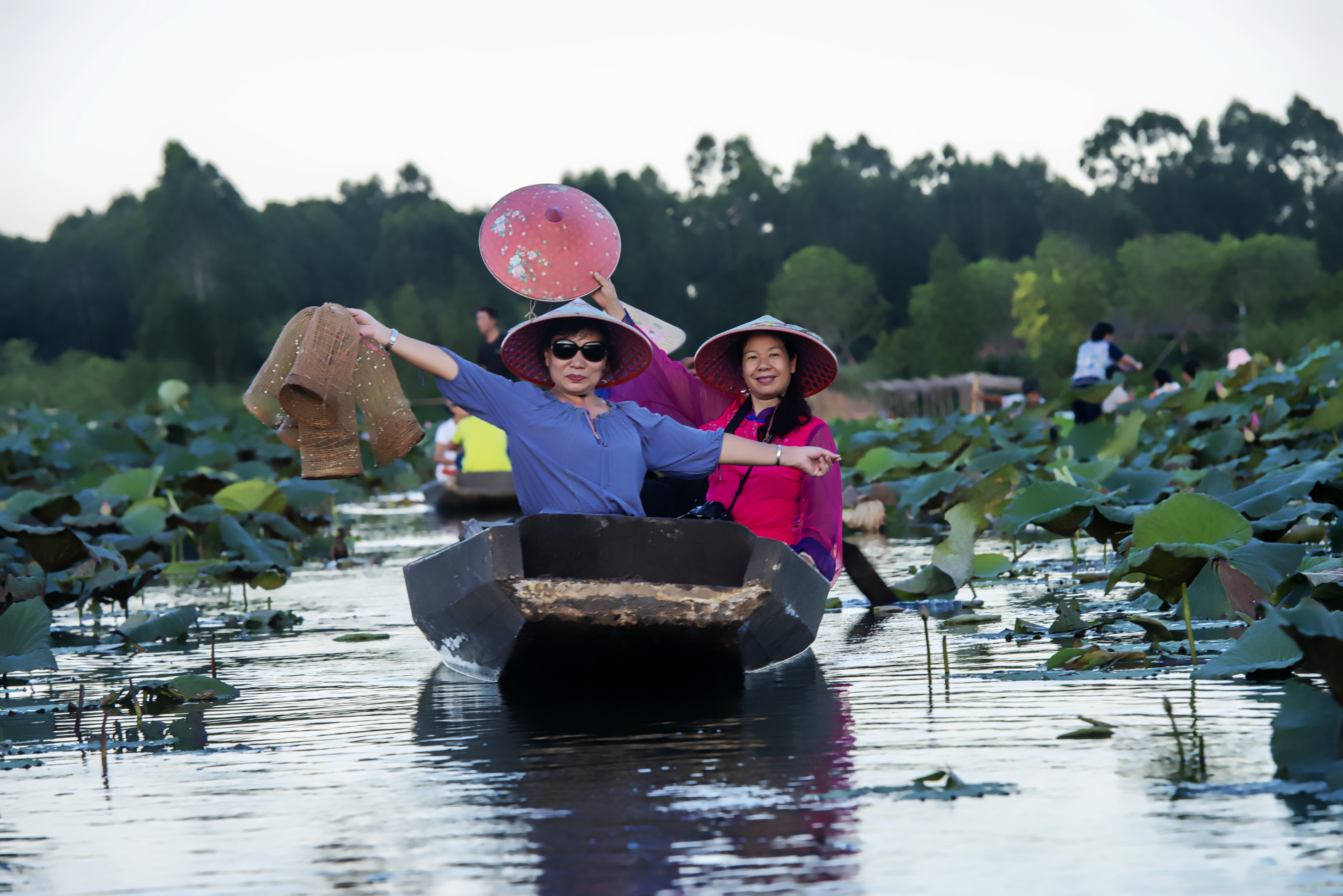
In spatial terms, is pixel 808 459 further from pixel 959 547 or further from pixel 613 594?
pixel 959 547

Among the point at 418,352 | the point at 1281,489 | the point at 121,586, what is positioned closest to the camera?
the point at 418,352

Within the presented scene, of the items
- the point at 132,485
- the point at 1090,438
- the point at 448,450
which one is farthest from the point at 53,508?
the point at 448,450

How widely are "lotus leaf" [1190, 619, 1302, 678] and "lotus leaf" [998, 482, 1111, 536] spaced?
5.01 feet

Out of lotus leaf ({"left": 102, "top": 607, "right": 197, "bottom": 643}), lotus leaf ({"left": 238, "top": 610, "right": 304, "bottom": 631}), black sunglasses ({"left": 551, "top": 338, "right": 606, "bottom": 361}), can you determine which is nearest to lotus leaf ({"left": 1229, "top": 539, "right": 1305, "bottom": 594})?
black sunglasses ({"left": 551, "top": 338, "right": 606, "bottom": 361})

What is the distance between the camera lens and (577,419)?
4371mm

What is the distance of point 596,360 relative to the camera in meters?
4.43

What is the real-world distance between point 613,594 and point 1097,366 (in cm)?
1121

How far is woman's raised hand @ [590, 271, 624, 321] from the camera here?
5453 millimetres

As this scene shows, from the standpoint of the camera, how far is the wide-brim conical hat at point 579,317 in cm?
438

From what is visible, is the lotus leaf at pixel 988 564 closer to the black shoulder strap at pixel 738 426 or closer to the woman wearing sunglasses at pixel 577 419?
the black shoulder strap at pixel 738 426

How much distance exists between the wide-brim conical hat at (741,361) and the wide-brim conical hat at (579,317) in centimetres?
47

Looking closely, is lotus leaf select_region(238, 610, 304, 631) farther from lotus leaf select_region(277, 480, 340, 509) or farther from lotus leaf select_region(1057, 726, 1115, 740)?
lotus leaf select_region(1057, 726, 1115, 740)

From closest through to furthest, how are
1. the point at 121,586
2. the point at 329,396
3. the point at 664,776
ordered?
the point at 664,776 < the point at 329,396 < the point at 121,586

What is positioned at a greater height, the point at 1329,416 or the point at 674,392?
the point at 674,392
